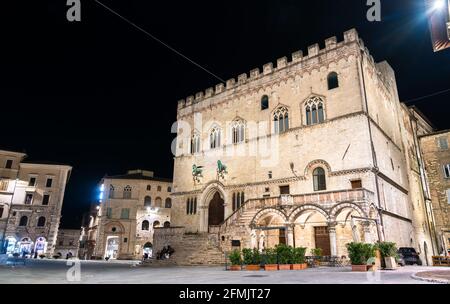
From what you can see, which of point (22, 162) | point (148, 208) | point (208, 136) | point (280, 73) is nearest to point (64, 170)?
point (22, 162)

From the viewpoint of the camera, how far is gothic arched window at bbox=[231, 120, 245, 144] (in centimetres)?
2925

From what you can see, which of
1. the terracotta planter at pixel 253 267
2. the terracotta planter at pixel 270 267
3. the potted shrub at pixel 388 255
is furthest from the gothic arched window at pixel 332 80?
the terracotta planter at pixel 253 267

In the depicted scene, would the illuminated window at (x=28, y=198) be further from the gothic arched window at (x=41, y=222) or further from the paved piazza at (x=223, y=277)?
the paved piazza at (x=223, y=277)

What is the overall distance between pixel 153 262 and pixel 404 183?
23.2 meters

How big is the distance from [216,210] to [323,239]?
418 inches

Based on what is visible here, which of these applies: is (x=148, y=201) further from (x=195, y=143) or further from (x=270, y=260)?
(x=270, y=260)

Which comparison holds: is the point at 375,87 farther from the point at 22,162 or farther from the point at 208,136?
the point at 22,162

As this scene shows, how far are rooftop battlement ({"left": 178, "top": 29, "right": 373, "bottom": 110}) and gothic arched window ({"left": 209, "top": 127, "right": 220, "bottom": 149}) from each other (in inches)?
156

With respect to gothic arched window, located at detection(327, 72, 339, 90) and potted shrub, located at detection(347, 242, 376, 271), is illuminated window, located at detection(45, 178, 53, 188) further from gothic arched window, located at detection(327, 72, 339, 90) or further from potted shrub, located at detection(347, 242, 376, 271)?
potted shrub, located at detection(347, 242, 376, 271)

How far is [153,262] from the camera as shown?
23.5m

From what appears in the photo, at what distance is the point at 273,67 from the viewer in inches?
1137

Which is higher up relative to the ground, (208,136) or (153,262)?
(208,136)

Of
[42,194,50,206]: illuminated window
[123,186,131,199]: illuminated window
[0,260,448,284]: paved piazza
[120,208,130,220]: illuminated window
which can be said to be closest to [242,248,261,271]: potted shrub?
[0,260,448,284]: paved piazza
